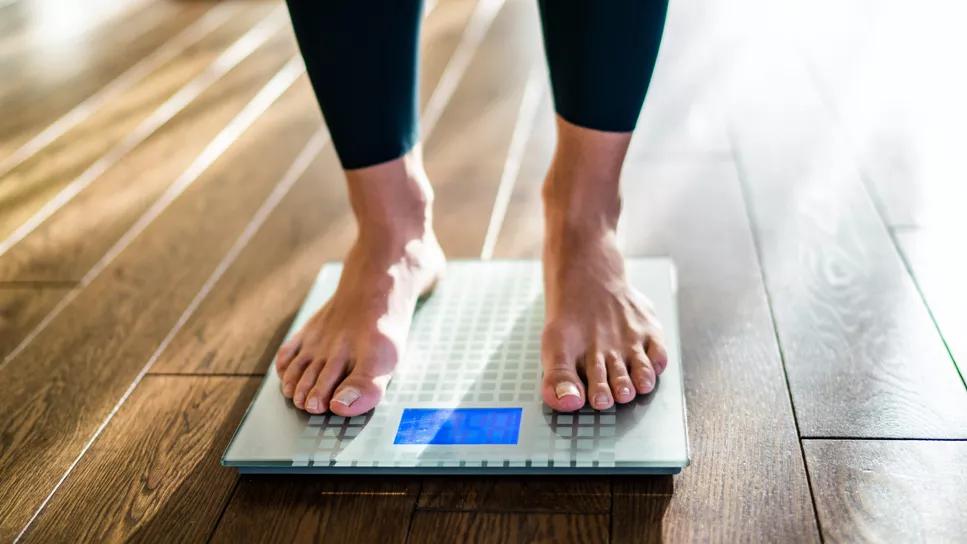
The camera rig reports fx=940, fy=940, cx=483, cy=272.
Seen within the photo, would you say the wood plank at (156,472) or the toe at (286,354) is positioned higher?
the toe at (286,354)

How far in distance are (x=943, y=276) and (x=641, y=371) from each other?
0.44 m

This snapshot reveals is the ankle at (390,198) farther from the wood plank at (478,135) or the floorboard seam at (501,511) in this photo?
the floorboard seam at (501,511)

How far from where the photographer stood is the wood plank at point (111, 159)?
1375mm

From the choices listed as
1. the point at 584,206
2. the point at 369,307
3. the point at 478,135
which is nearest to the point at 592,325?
the point at 584,206

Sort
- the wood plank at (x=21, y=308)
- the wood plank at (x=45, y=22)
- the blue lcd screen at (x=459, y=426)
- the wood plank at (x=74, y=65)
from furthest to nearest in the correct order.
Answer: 1. the wood plank at (x=45, y=22)
2. the wood plank at (x=74, y=65)
3. the wood plank at (x=21, y=308)
4. the blue lcd screen at (x=459, y=426)

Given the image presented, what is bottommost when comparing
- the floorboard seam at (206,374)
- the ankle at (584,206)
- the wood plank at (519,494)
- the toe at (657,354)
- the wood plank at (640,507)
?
the wood plank at (640,507)

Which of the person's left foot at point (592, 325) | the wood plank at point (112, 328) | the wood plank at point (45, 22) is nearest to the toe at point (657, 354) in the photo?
the person's left foot at point (592, 325)

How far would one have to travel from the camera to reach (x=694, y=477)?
0.85m

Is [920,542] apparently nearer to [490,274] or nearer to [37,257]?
[490,274]

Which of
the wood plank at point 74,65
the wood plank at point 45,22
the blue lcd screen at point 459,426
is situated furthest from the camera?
the wood plank at point 45,22

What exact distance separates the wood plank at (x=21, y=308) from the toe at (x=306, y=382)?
432mm

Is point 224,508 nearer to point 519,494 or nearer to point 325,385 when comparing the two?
point 325,385

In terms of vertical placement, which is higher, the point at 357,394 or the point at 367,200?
the point at 367,200

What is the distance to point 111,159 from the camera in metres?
1.67
